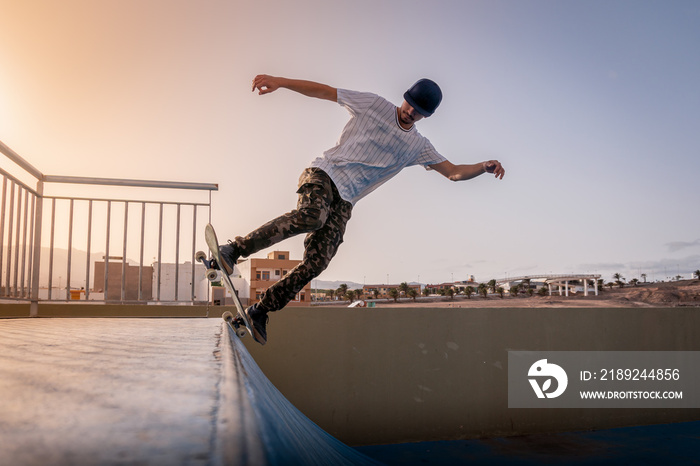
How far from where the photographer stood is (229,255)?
2.50m

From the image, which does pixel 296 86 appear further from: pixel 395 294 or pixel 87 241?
pixel 395 294

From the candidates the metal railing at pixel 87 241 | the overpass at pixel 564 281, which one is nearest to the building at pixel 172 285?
the metal railing at pixel 87 241

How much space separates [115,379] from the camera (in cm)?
49

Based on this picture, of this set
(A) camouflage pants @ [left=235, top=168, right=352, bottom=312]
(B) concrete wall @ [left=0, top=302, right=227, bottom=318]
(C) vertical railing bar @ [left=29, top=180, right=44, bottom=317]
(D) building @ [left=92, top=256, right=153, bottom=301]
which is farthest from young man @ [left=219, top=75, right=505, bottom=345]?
(C) vertical railing bar @ [left=29, top=180, right=44, bottom=317]

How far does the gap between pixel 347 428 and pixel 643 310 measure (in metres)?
3.08

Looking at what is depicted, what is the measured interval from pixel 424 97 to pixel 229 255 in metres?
1.43

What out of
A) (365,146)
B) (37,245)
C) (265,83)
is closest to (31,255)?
(37,245)

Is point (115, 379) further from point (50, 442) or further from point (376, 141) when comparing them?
point (376, 141)

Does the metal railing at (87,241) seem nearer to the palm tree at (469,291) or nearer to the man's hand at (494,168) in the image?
the man's hand at (494,168)

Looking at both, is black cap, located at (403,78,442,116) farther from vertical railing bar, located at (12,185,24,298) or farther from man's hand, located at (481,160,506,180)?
vertical railing bar, located at (12,185,24,298)

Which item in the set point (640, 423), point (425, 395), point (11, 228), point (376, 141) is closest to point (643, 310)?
point (640, 423)

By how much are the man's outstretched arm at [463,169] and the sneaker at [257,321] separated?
1554 millimetres

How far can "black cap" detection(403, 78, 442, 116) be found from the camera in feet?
9.02

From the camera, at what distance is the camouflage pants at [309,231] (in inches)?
98.7
